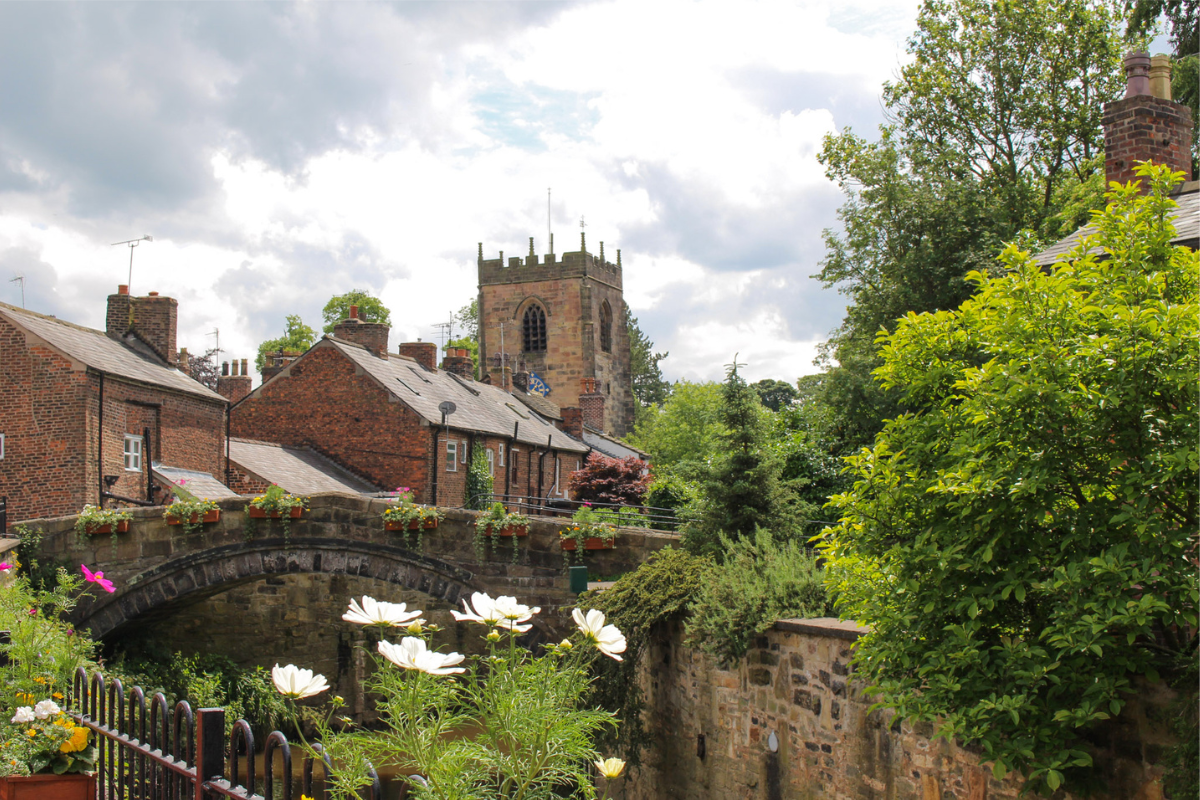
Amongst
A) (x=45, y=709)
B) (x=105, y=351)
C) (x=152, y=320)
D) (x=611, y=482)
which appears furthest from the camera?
(x=611, y=482)

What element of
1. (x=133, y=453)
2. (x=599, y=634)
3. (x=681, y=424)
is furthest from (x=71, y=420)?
(x=681, y=424)

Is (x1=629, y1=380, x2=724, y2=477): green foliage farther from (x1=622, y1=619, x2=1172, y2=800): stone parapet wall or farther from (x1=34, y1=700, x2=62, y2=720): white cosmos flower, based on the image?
(x1=34, y1=700, x2=62, y2=720): white cosmos flower

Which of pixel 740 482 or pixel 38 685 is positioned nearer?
pixel 38 685

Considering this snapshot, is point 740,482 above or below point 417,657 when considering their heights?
above

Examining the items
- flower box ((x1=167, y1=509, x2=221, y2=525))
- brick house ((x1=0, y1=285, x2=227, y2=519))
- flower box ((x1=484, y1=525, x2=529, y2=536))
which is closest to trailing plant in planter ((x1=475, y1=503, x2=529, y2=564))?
flower box ((x1=484, y1=525, x2=529, y2=536))

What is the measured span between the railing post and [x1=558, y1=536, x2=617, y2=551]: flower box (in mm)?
10333

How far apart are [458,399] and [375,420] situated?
17.6 ft

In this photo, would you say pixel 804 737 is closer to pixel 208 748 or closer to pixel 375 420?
pixel 208 748

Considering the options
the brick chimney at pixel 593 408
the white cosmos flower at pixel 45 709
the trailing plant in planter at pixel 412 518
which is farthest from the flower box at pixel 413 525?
the brick chimney at pixel 593 408

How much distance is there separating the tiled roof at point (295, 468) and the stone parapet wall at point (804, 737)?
14.1 meters

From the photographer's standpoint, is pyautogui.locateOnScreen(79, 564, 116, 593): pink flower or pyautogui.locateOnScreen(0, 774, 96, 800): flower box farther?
pyautogui.locateOnScreen(79, 564, 116, 593): pink flower

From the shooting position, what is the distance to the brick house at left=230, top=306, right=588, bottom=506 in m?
28.9

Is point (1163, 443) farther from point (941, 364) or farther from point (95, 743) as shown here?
point (95, 743)

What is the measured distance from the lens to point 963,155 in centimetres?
3022
